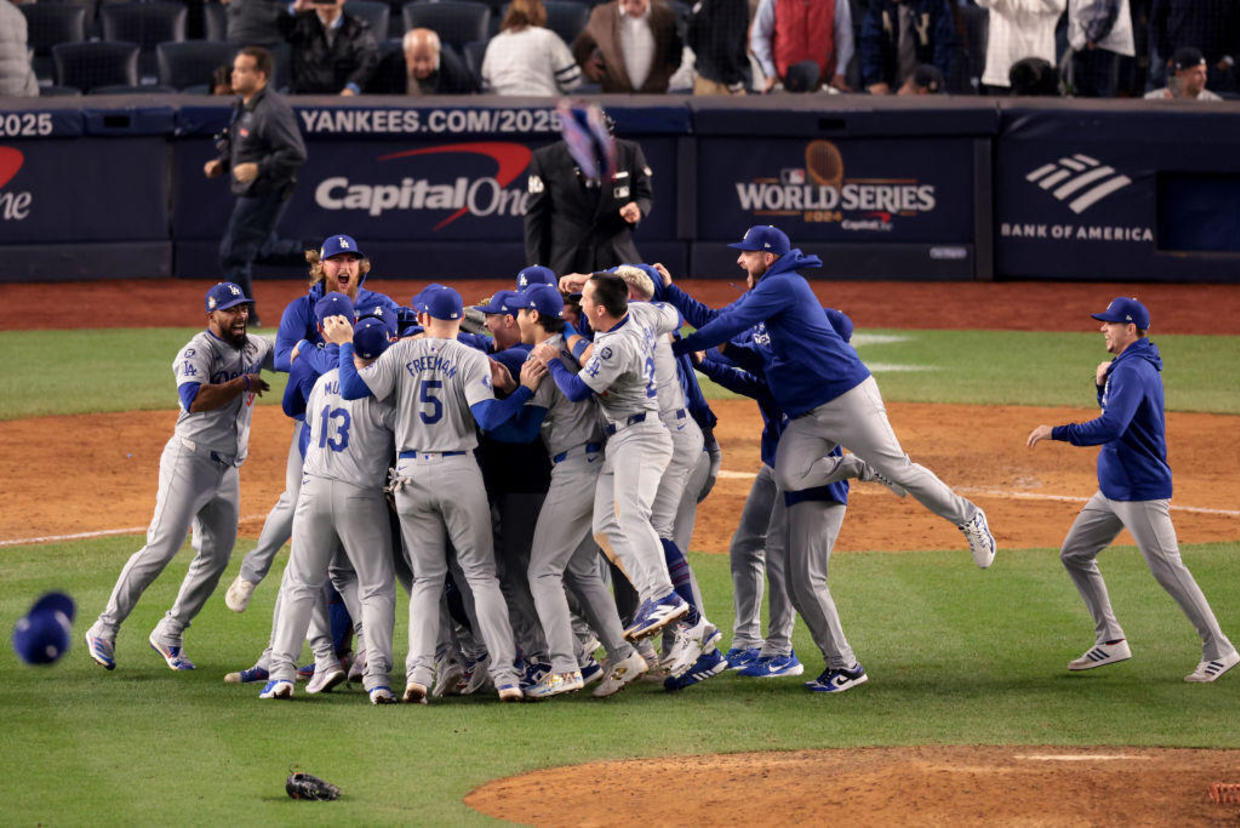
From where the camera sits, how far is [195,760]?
22.2ft

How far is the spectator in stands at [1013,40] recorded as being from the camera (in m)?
19.7

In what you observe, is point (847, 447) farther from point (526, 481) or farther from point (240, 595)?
point (240, 595)

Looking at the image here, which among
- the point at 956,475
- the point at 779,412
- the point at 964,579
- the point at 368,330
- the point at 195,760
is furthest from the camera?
the point at 956,475

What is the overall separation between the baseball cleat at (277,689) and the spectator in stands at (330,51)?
41.9 ft

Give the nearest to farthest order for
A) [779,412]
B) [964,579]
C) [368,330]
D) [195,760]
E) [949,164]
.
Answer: [195,760] → [368,330] → [779,412] → [964,579] → [949,164]

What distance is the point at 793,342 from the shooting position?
8.23 m

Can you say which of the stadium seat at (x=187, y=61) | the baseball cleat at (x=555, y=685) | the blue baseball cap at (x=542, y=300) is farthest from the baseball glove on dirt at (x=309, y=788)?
the stadium seat at (x=187, y=61)

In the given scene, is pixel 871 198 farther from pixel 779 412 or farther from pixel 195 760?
pixel 195 760

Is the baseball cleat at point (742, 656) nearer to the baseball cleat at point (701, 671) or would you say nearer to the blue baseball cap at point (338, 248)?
the baseball cleat at point (701, 671)

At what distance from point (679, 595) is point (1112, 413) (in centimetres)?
200

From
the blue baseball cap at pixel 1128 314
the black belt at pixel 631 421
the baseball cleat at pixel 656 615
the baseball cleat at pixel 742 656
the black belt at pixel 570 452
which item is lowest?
the baseball cleat at pixel 742 656

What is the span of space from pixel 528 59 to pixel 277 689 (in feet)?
41.6

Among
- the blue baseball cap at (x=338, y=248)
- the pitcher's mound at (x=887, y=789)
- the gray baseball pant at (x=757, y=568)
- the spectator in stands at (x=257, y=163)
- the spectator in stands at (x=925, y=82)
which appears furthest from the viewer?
the spectator in stands at (x=925, y=82)

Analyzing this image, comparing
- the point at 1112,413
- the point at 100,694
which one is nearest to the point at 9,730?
the point at 100,694
